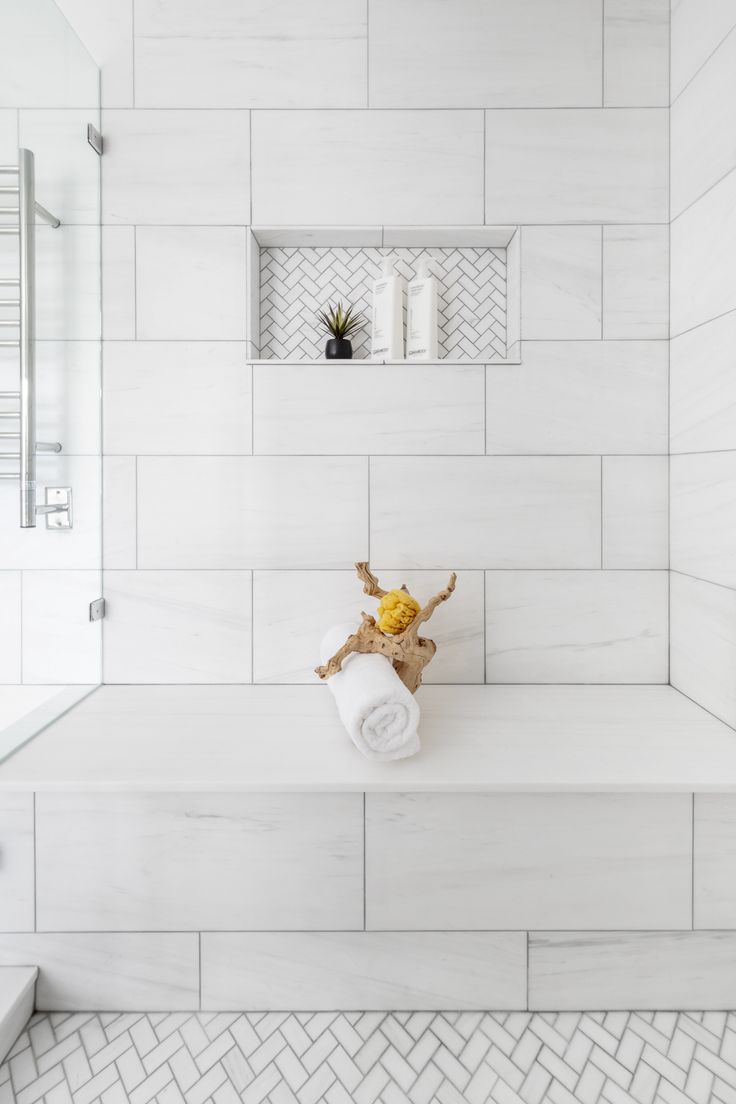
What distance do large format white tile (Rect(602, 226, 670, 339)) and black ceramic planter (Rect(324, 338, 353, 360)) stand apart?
660 millimetres

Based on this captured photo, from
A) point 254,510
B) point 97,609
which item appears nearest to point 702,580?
point 254,510

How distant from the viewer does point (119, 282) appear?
169cm

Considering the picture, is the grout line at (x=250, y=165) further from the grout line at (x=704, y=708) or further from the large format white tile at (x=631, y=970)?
the large format white tile at (x=631, y=970)

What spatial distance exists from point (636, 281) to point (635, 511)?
59 cm

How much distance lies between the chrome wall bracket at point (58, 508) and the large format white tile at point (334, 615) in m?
0.47

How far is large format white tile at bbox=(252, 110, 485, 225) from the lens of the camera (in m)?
1.67

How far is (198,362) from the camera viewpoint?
1691mm

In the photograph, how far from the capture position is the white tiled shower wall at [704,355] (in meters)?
1.43

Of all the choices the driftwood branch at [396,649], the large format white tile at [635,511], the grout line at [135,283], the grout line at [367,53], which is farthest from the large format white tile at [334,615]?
the grout line at [367,53]

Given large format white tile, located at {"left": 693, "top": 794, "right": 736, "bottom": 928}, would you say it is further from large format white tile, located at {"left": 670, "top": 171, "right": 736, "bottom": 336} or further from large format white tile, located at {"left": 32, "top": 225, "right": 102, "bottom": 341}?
large format white tile, located at {"left": 32, "top": 225, "right": 102, "bottom": 341}

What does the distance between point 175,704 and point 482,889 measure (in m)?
0.81

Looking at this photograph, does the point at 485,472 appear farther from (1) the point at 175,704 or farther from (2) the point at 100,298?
(2) the point at 100,298

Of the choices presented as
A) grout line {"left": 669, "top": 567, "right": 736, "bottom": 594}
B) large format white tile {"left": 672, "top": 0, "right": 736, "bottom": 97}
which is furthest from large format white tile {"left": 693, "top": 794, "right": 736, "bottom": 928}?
large format white tile {"left": 672, "top": 0, "right": 736, "bottom": 97}

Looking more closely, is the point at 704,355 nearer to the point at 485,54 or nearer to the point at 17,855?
the point at 485,54
